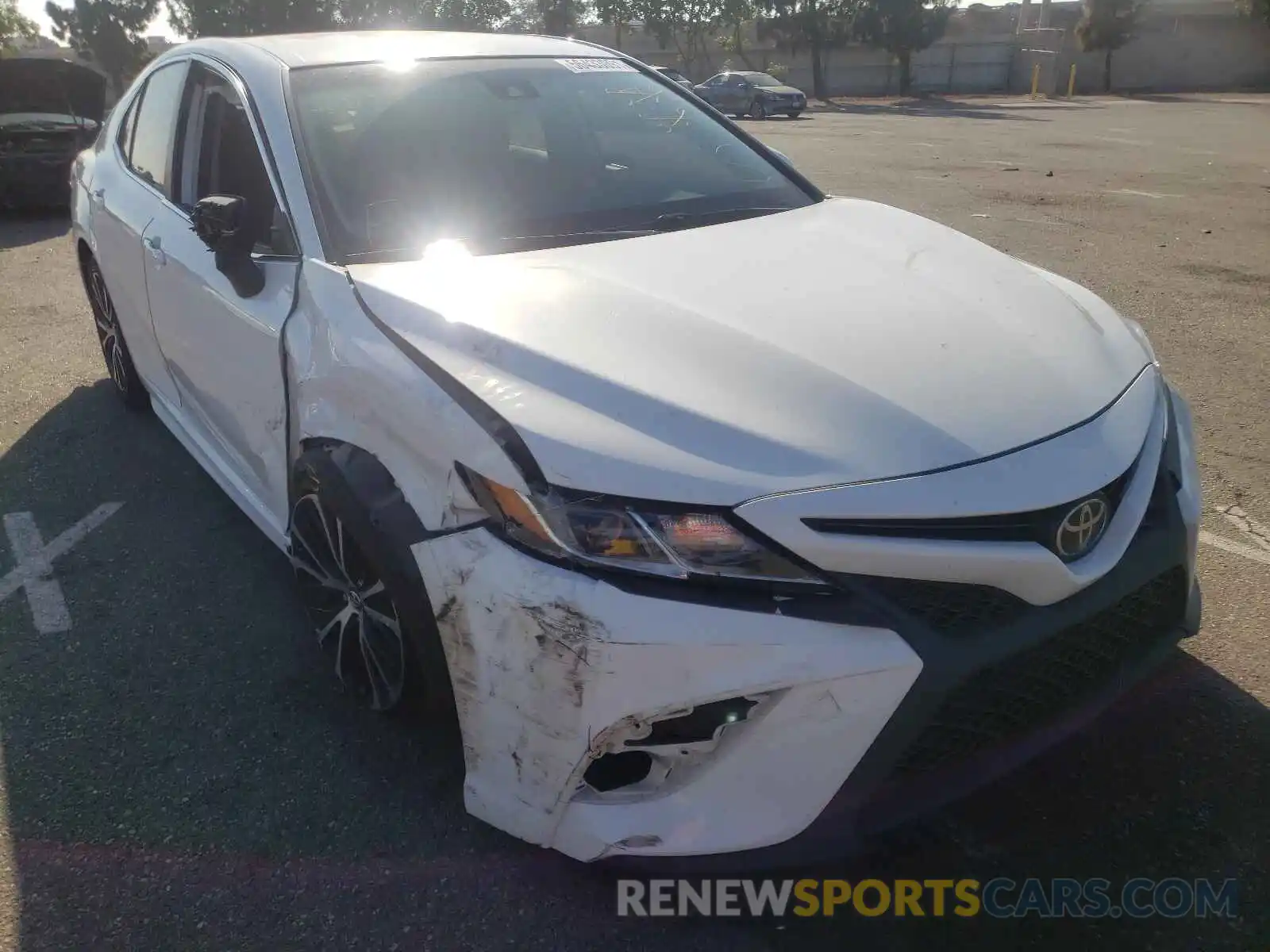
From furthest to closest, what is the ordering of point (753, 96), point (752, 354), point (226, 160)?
1. point (753, 96)
2. point (226, 160)
3. point (752, 354)

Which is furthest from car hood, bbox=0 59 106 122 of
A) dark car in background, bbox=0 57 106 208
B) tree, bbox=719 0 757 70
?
tree, bbox=719 0 757 70

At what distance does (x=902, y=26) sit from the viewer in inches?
1921

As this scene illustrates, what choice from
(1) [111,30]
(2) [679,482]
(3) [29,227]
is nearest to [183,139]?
(2) [679,482]

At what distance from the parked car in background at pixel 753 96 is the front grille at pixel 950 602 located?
101 feet

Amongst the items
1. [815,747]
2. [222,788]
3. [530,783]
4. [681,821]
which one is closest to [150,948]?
[222,788]

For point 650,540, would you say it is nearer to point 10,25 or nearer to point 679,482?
point 679,482

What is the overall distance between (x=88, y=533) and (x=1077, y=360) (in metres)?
3.46

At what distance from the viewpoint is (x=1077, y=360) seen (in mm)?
2287

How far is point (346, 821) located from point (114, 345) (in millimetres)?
3352

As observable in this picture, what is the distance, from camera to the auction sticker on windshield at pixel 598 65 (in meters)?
3.63

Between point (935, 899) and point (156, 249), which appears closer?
point (935, 899)

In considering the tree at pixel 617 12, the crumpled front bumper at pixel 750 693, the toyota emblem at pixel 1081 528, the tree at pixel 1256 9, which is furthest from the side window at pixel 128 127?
the tree at pixel 617 12

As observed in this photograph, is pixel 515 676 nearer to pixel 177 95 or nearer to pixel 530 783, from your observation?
pixel 530 783

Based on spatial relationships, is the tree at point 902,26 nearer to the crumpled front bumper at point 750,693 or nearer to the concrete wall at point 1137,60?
the concrete wall at point 1137,60
